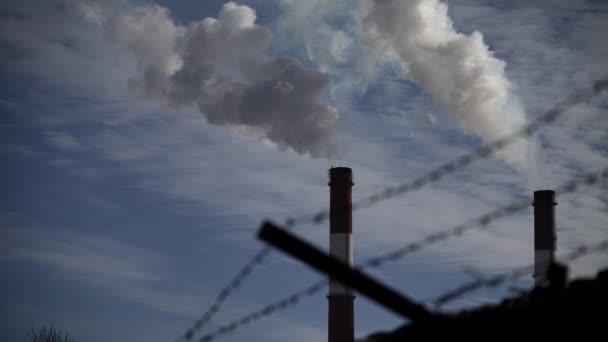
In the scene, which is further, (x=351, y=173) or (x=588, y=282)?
(x=351, y=173)

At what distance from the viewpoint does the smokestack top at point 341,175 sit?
88.3ft

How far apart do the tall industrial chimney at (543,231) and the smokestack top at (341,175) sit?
708 centimetres

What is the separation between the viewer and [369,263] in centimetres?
625

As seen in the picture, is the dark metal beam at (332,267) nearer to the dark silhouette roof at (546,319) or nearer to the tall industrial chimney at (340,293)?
the dark silhouette roof at (546,319)

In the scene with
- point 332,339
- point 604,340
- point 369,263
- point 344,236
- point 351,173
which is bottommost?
point 604,340

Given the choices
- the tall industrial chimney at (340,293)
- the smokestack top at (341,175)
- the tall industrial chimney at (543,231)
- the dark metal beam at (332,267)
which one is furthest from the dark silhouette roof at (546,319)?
the tall industrial chimney at (543,231)

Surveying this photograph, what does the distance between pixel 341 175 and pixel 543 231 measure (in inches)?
300

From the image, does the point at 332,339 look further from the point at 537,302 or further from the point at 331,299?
the point at 537,302

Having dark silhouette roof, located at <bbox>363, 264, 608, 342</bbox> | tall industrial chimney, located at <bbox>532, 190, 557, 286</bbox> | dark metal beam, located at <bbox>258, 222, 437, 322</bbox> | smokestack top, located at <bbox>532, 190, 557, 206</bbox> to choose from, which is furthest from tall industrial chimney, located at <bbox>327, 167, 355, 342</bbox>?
dark metal beam, located at <bbox>258, 222, 437, 322</bbox>

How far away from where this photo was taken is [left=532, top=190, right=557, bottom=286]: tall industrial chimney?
28.1 m

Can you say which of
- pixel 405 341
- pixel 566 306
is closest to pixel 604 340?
pixel 566 306

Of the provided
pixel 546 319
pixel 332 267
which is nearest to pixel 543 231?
pixel 546 319

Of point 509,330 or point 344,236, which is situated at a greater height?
point 344,236

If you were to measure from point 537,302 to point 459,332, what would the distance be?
2.38 feet
